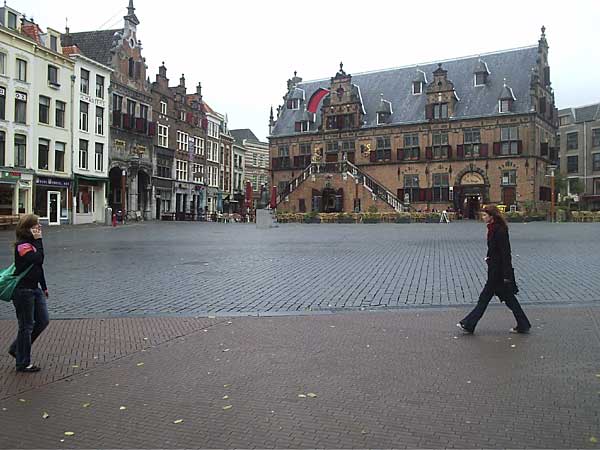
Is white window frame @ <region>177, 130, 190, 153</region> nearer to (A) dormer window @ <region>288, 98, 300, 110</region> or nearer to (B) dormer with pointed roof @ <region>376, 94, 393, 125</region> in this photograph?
(A) dormer window @ <region>288, 98, 300, 110</region>

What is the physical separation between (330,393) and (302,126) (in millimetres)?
64524

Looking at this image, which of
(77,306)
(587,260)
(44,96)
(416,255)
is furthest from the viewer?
(44,96)

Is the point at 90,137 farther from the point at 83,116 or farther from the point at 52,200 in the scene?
the point at 52,200

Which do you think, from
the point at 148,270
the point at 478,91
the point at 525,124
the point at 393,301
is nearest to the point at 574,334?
the point at 393,301

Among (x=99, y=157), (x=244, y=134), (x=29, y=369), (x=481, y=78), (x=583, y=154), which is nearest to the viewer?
(x=29, y=369)

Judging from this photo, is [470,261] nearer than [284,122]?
Yes

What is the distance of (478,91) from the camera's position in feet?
193

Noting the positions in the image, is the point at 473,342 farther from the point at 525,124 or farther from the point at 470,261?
the point at 525,124

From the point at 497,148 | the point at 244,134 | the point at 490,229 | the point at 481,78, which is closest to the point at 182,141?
the point at 481,78

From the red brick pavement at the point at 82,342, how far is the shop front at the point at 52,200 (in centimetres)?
3397

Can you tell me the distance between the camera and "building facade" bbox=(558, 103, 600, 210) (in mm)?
75000

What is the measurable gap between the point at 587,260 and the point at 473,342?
33.5 feet

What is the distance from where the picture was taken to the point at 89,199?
45.7 metres

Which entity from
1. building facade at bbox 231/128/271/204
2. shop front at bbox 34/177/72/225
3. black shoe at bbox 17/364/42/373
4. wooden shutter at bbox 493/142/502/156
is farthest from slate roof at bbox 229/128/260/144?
black shoe at bbox 17/364/42/373
